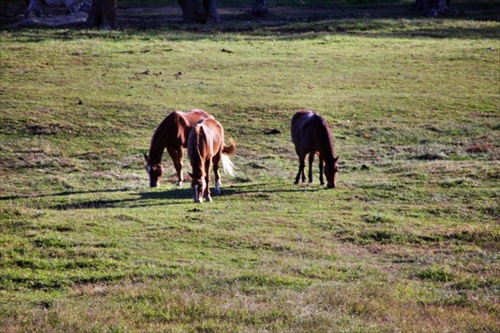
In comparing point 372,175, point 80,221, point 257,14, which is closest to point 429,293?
point 80,221

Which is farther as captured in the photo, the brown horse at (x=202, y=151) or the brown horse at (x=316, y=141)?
the brown horse at (x=316, y=141)

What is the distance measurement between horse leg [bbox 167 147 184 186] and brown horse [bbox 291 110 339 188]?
2559 millimetres

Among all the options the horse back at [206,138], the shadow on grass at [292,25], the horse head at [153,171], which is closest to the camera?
the horse back at [206,138]

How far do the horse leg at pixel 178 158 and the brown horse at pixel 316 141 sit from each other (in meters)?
2.56

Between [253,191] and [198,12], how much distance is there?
26660mm

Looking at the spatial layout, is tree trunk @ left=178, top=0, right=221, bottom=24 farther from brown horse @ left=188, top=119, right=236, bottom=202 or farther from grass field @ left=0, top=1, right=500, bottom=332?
brown horse @ left=188, top=119, right=236, bottom=202

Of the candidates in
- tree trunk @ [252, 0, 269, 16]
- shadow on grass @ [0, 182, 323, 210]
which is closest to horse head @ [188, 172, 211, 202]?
shadow on grass @ [0, 182, 323, 210]

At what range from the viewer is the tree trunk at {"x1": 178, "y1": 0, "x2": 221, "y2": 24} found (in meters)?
42.3

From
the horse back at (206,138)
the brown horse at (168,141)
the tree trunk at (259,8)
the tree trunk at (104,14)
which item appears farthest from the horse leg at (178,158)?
the tree trunk at (259,8)

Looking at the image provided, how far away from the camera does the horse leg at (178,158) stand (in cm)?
1809

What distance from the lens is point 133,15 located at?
47.0 m

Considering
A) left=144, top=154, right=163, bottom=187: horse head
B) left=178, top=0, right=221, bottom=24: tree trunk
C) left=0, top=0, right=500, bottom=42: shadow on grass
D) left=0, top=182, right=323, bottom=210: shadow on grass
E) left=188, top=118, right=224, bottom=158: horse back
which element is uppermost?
left=178, top=0, right=221, bottom=24: tree trunk

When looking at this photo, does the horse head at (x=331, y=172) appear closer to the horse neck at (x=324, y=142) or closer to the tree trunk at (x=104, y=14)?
the horse neck at (x=324, y=142)

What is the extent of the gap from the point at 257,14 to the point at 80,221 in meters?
34.6
